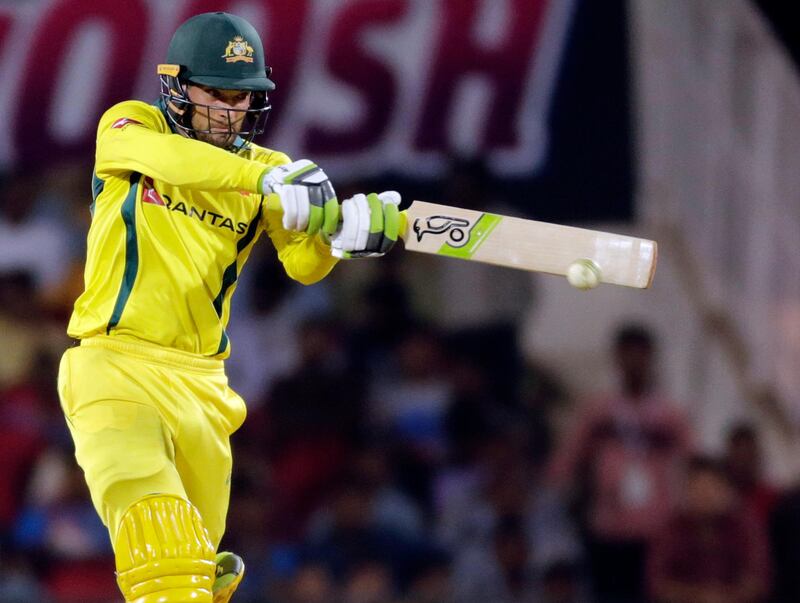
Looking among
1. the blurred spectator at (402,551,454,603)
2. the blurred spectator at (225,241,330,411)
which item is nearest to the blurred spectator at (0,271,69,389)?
the blurred spectator at (225,241,330,411)

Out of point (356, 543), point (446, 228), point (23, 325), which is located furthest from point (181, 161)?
point (23, 325)

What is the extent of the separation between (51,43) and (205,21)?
3326mm

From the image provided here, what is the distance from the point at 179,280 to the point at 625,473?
3.25 meters

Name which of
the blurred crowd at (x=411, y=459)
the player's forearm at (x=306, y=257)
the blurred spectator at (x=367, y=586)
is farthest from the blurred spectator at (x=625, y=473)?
the player's forearm at (x=306, y=257)

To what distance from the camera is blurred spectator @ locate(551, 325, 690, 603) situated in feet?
20.5

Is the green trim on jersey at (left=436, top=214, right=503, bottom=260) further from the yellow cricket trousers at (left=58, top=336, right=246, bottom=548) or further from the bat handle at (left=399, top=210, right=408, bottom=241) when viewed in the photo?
the yellow cricket trousers at (left=58, top=336, right=246, bottom=548)

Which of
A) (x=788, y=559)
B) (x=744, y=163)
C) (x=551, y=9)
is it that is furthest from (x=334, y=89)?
(x=788, y=559)

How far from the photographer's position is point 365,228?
10.8 feet

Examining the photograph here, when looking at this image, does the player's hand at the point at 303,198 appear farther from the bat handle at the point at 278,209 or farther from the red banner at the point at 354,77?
the red banner at the point at 354,77

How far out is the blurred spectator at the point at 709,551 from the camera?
241 inches

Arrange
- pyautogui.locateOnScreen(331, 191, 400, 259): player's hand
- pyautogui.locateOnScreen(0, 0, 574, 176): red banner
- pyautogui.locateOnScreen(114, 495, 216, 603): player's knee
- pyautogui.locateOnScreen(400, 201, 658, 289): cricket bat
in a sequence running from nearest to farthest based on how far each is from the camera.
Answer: pyautogui.locateOnScreen(114, 495, 216, 603): player's knee → pyautogui.locateOnScreen(331, 191, 400, 259): player's hand → pyautogui.locateOnScreen(400, 201, 658, 289): cricket bat → pyautogui.locateOnScreen(0, 0, 574, 176): red banner

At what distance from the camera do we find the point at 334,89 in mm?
6703

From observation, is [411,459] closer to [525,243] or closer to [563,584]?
[563,584]

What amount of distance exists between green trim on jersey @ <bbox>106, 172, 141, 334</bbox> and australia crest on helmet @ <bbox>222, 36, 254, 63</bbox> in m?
0.38
